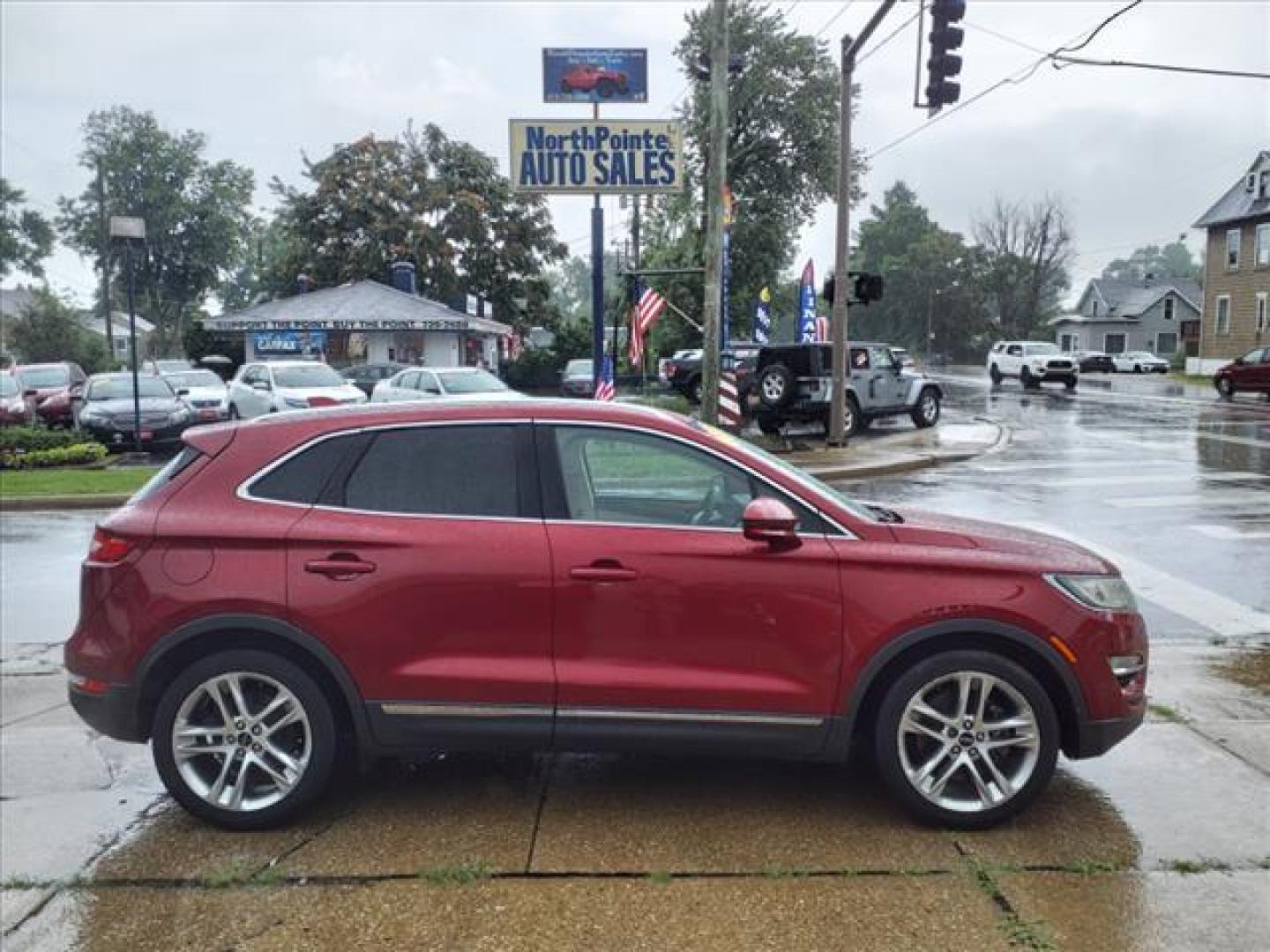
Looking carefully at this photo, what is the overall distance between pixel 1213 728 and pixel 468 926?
3696mm

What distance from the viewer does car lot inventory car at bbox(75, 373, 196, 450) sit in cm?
1969

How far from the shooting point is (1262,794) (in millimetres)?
4074

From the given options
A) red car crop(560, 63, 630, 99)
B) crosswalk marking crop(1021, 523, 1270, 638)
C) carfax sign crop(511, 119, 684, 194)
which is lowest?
crosswalk marking crop(1021, 523, 1270, 638)

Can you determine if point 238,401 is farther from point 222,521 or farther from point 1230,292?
point 1230,292

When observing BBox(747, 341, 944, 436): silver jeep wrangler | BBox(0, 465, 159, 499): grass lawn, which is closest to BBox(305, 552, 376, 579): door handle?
BBox(0, 465, 159, 499): grass lawn

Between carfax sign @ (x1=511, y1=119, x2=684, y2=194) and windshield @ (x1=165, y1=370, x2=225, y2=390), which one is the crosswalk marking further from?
windshield @ (x1=165, y1=370, x2=225, y2=390)

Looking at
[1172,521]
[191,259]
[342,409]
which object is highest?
[191,259]

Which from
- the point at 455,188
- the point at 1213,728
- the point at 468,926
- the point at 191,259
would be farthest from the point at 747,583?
the point at 191,259

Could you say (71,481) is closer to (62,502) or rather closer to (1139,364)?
(62,502)

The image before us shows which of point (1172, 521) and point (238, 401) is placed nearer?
point (1172, 521)

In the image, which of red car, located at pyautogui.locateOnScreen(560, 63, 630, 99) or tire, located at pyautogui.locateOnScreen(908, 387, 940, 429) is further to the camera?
tire, located at pyautogui.locateOnScreen(908, 387, 940, 429)

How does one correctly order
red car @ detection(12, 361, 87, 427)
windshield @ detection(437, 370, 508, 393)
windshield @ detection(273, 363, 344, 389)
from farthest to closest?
red car @ detection(12, 361, 87, 427) < windshield @ detection(273, 363, 344, 389) < windshield @ detection(437, 370, 508, 393)

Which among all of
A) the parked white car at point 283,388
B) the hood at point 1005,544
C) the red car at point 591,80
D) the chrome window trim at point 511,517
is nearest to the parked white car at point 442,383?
the parked white car at point 283,388

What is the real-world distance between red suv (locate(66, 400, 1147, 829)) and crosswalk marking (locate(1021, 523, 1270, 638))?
12.2ft
